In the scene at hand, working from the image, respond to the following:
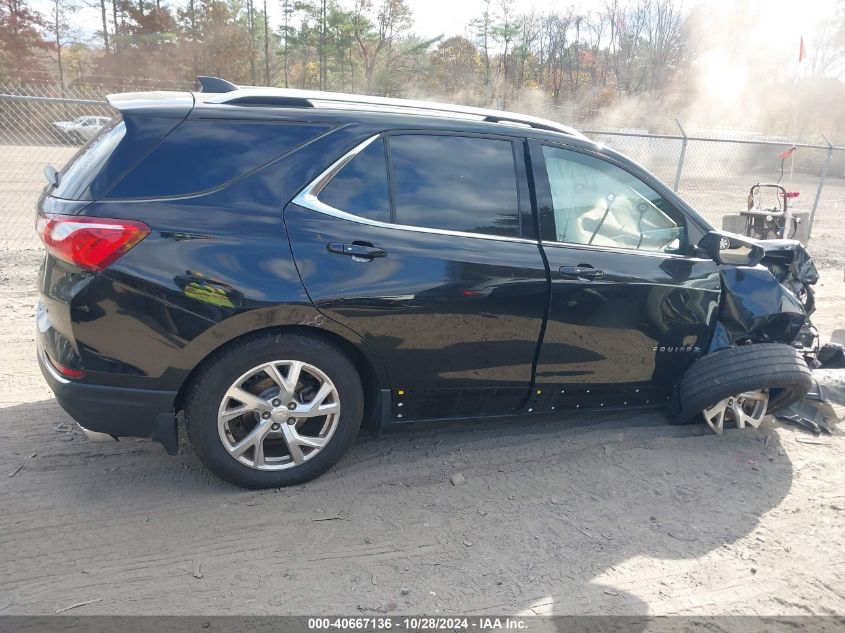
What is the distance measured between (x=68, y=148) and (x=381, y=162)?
986 centimetres

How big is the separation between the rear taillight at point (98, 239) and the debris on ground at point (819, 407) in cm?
413

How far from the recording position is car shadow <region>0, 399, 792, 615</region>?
2.82m

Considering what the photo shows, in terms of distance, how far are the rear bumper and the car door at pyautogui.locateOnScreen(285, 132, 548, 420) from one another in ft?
2.85

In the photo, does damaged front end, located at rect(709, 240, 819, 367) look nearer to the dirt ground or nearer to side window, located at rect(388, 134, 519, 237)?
the dirt ground

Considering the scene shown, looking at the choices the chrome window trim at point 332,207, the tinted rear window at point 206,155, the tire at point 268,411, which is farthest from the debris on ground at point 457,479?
the tinted rear window at point 206,155

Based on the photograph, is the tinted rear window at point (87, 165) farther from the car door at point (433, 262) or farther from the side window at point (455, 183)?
the side window at point (455, 183)

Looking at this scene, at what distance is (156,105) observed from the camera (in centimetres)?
318

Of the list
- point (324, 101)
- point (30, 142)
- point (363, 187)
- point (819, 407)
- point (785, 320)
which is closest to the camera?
point (363, 187)

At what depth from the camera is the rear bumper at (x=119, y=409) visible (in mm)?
3061

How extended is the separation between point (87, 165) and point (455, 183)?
178cm

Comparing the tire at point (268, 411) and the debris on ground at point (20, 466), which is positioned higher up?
the tire at point (268, 411)

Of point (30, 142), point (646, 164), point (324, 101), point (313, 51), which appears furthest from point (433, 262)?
point (313, 51)

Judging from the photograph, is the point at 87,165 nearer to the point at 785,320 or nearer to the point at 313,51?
the point at 785,320

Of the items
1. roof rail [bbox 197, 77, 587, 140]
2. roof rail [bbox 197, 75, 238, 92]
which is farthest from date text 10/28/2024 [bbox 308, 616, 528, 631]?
roof rail [bbox 197, 75, 238, 92]
